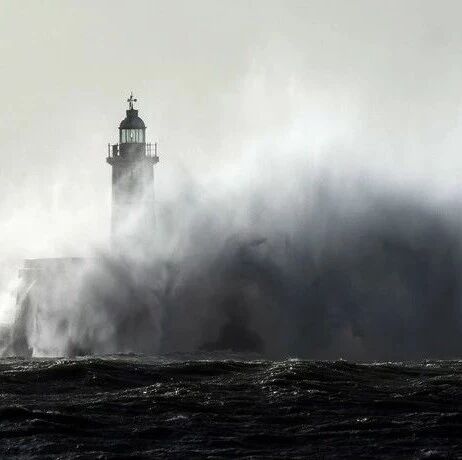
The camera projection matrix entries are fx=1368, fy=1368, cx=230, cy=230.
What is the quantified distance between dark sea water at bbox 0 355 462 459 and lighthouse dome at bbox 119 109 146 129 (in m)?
25.0

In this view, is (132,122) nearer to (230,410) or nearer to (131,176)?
(131,176)

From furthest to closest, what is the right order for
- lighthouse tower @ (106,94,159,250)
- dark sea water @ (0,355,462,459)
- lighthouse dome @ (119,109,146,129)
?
lighthouse dome @ (119,109,146,129), lighthouse tower @ (106,94,159,250), dark sea water @ (0,355,462,459)

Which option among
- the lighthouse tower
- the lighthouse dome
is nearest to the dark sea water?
the lighthouse tower

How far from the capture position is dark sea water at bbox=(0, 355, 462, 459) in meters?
23.8

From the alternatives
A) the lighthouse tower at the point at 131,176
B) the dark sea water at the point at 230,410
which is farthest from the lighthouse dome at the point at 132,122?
the dark sea water at the point at 230,410

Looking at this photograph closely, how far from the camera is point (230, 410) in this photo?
27359mm

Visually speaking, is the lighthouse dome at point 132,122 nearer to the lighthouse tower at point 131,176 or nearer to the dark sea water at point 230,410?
the lighthouse tower at point 131,176

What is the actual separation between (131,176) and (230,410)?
32.4 metres

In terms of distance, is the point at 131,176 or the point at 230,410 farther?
the point at 131,176

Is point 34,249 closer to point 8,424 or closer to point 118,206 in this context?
point 118,206

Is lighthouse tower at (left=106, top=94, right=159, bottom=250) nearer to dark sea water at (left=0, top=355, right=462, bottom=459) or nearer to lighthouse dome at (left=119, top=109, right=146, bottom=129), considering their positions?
lighthouse dome at (left=119, top=109, right=146, bottom=129)

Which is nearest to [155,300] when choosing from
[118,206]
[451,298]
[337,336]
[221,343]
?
[221,343]

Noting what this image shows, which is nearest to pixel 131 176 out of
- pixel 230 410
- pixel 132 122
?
pixel 132 122

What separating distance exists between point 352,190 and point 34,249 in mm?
17991
